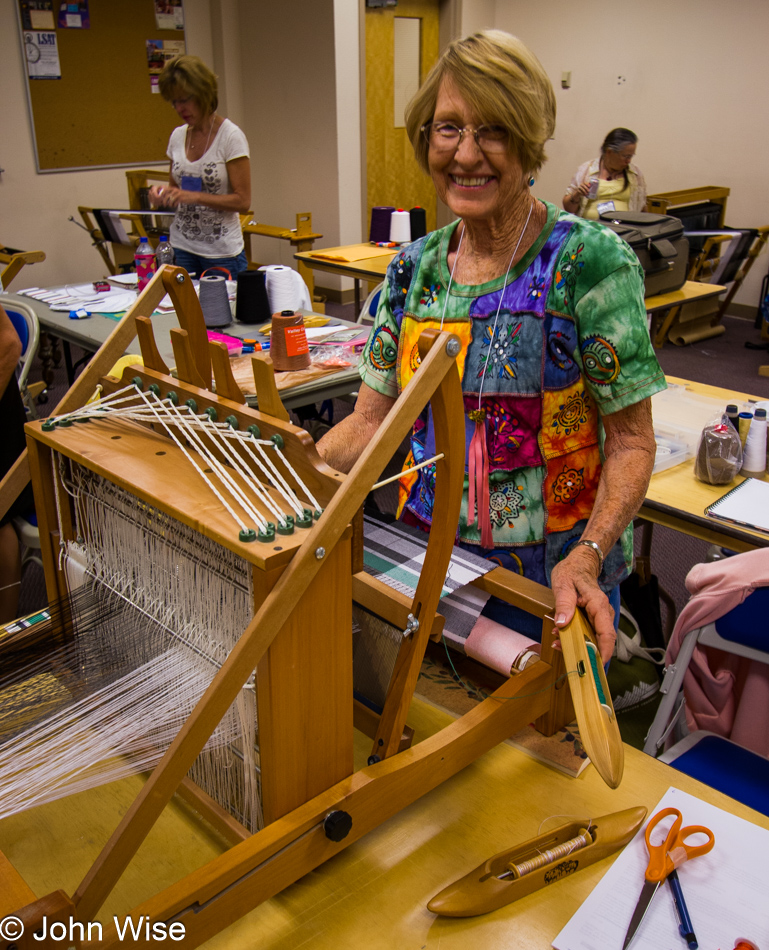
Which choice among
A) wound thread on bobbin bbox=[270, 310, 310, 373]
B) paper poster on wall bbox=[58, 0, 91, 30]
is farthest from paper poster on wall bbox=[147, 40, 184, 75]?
wound thread on bobbin bbox=[270, 310, 310, 373]

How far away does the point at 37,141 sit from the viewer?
587cm

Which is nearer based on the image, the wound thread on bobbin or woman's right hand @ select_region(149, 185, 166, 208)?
the wound thread on bobbin

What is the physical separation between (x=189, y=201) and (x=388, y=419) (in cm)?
317

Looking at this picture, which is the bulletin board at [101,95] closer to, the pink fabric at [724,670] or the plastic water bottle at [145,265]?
the plastic water bottle at [145,265]

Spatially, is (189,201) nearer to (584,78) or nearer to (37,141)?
(37,141)

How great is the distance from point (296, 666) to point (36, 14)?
20.3 feet

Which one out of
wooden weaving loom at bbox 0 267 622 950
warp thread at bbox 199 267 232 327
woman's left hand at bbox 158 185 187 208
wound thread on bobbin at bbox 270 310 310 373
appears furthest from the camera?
woman's left hand at bbox 158 185 187 208

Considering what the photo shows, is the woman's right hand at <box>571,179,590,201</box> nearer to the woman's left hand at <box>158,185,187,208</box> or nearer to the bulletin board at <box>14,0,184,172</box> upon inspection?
the woman's left hand at <box>158,185,187,208</box>

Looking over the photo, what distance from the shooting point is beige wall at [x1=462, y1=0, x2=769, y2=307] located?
19.7 feet

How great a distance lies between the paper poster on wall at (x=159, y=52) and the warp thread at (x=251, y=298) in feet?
13.4

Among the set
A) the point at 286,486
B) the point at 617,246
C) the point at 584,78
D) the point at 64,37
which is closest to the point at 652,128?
the point at 584,78

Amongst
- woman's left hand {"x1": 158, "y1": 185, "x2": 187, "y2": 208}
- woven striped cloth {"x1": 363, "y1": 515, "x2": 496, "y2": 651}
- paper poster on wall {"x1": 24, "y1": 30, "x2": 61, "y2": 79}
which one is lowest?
woven striped cloth {"x1": 363, "y1": 515, "x2": 496, "y2": 651}

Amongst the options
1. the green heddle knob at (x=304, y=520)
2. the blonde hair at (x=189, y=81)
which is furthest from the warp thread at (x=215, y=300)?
the green heddle knob at (x=304, y=520)

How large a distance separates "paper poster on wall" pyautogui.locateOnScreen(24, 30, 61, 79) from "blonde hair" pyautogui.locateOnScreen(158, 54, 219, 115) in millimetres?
2783
